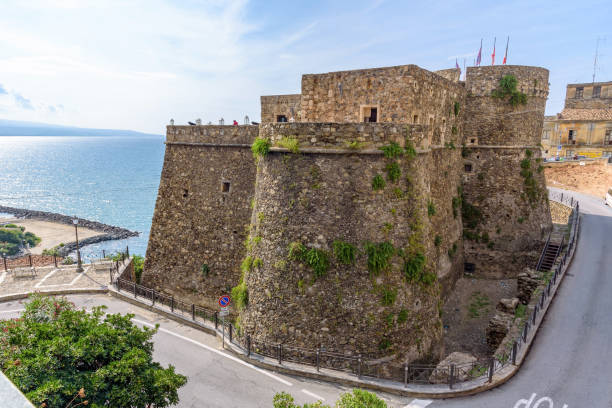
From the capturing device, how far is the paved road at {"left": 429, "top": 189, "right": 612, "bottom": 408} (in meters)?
10.2

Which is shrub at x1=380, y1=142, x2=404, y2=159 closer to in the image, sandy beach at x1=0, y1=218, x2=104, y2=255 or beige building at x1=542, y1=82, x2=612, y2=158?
beige building at x1=542, y1=82, x2=612, y2=158

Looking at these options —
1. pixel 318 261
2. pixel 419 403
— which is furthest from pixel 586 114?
pixel 419 403

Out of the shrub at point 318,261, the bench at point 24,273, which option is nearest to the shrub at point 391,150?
the shrub at point 318,261

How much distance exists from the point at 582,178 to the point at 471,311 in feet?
102

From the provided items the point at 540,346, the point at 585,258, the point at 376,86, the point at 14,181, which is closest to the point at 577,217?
the point at 585,258

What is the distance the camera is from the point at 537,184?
2278 centimetres

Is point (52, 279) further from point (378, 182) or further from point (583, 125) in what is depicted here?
point (583, 125)

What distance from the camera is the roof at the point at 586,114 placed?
46.1m

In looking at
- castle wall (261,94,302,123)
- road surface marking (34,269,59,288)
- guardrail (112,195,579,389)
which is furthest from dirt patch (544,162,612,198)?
road surface marking (34,269,59,288)

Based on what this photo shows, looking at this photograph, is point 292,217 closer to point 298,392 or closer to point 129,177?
point 298,392

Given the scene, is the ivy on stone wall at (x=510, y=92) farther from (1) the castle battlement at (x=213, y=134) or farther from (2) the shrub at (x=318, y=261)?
(2) the shrub at (x=318, y=261)

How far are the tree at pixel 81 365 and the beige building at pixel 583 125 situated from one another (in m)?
53.0

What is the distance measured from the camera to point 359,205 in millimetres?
11945

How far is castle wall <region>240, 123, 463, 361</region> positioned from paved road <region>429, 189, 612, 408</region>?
2.80 metres
